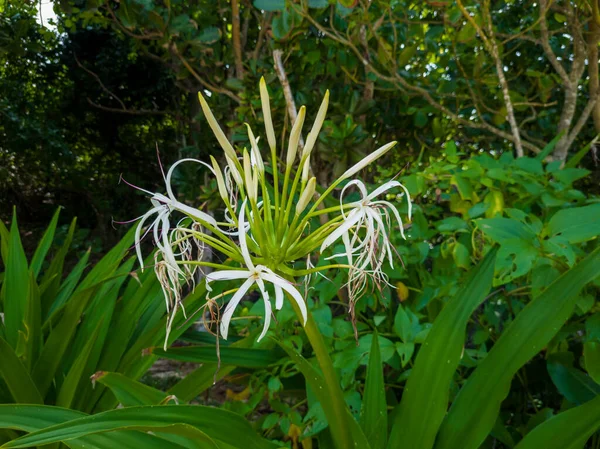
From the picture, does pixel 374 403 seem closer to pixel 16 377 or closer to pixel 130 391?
pixel 130 391

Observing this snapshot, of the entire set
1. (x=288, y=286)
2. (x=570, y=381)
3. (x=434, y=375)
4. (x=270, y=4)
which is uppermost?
(x=270, y=4)

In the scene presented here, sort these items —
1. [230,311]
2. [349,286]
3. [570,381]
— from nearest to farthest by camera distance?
[230,311] < [349,286] < [570,381]

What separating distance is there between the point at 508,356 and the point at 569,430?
12cm

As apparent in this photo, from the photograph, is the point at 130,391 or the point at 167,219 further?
the point at 130,391

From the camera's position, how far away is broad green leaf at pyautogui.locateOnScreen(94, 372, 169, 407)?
29.4 inches

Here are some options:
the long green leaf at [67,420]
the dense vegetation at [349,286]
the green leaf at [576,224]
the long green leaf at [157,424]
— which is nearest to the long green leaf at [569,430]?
the dense vegetation at [349,286]

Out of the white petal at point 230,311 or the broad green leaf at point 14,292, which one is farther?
the broad green leaf at point 14,292

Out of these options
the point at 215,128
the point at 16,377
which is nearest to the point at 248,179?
the point at 215,128

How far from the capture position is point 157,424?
55cm

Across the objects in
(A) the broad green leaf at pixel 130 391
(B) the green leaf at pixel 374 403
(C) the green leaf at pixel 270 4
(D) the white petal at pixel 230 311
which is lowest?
(B) the green leaf at pixel 374 403

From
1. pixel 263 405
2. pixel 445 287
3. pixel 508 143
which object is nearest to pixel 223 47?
pixel 508 143

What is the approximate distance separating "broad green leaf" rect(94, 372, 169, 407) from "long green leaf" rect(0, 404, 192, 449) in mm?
88

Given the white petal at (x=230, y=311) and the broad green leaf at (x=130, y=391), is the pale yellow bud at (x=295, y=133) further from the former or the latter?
the broad green leaf at (x=130, y=391)

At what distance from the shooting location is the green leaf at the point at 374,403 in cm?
78
